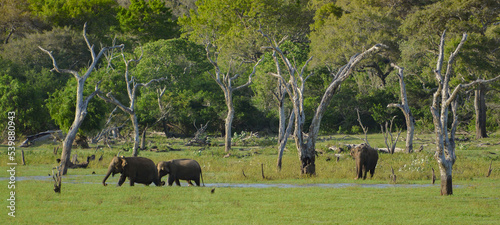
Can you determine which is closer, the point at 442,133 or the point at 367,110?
the point at 442,133

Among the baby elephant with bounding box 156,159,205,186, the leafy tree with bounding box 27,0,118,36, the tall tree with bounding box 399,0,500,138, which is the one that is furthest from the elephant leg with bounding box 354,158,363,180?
the leafy tree with bounding box 27,0,118,36

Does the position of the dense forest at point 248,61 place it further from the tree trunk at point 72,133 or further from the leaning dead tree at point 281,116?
the tree trunk at point 72,133

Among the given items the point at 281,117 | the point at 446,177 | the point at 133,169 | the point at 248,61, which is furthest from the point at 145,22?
the point at 446,177

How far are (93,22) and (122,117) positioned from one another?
1078 inches

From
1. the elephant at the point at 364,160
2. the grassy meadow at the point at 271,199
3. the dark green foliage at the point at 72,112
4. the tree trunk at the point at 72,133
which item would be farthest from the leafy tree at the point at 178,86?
the elephant at the point at 364,160

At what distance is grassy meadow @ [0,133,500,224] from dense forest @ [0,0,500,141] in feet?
42.2

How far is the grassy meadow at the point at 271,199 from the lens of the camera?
513 inches

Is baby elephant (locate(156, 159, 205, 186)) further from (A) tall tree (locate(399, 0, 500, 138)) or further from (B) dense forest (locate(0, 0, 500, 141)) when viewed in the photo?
(A) tall tree (locate(399, 0, 500, 138))

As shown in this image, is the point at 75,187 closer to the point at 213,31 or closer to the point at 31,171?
the point at 31,171

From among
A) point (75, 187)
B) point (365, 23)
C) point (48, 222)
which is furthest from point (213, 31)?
point (48, 222)

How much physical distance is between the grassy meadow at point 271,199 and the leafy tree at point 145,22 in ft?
162

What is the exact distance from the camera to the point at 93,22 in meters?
69.8

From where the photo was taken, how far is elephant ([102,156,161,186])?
18922mm

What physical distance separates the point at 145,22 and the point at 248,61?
98.5 ft
